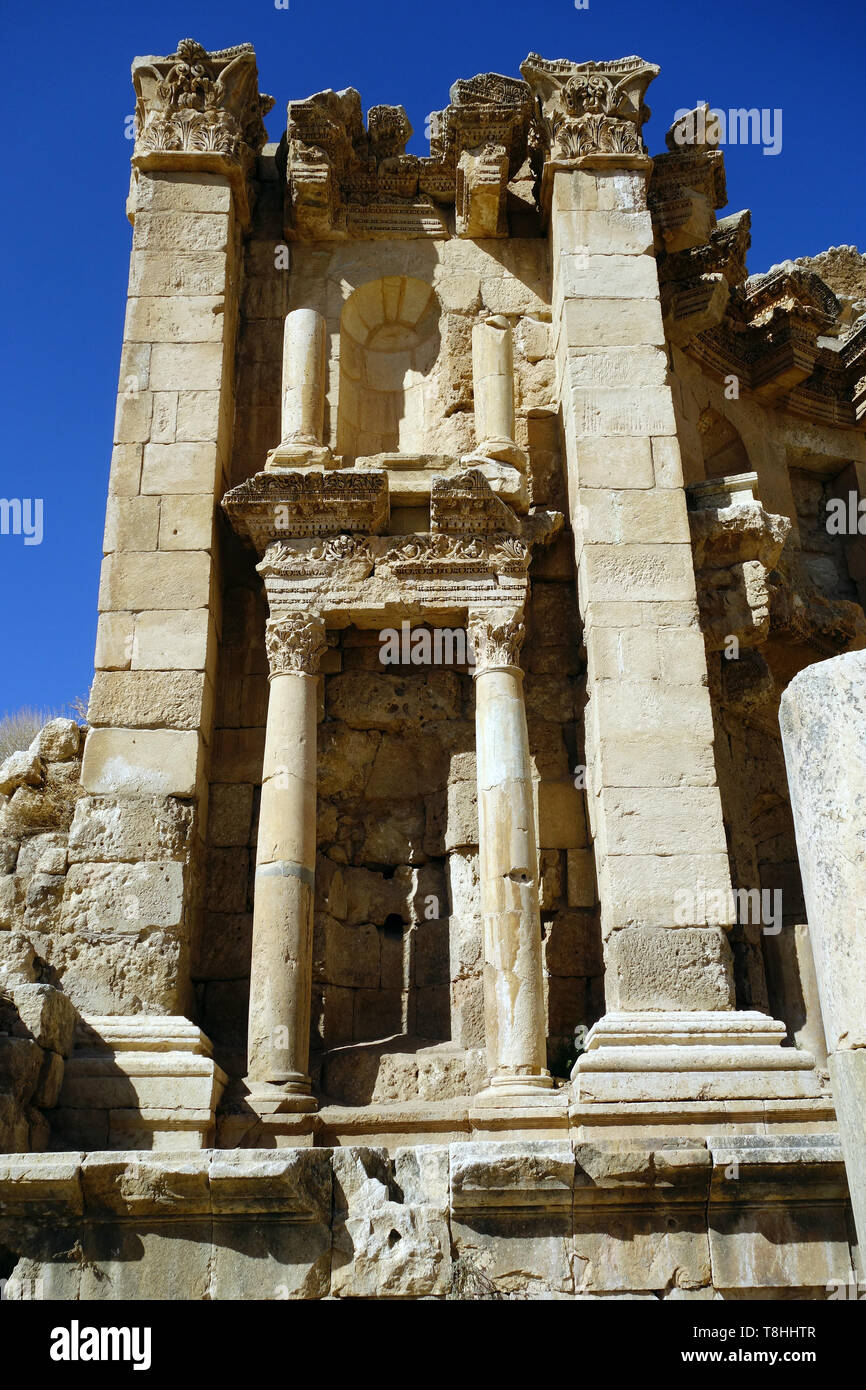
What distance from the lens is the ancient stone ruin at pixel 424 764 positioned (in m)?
6.25

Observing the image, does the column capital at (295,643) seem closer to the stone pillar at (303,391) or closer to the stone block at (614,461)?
the stone pillar at (303,391)

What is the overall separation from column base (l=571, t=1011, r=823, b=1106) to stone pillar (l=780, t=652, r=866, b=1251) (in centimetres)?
312

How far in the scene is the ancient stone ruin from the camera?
6.25 metres

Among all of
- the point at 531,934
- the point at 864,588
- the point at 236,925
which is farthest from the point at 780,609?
the point at 236,925

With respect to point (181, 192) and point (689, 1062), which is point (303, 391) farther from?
point (689, 1062)

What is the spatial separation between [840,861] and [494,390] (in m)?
6.72

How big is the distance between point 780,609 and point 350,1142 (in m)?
6.33

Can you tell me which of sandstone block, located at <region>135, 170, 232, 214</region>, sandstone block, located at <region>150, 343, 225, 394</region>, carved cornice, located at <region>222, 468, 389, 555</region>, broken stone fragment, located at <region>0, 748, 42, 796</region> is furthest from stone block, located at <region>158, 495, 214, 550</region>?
sandstone block, located at <region>135, 170, 232, 214</region>

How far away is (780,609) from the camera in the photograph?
12.0 meters

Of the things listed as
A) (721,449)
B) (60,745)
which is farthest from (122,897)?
(721,449)

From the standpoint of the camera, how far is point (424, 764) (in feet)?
34.5

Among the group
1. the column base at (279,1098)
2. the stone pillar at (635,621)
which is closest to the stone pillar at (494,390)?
the stone pillar at (635,621)

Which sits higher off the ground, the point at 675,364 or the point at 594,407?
the point at 675,364
